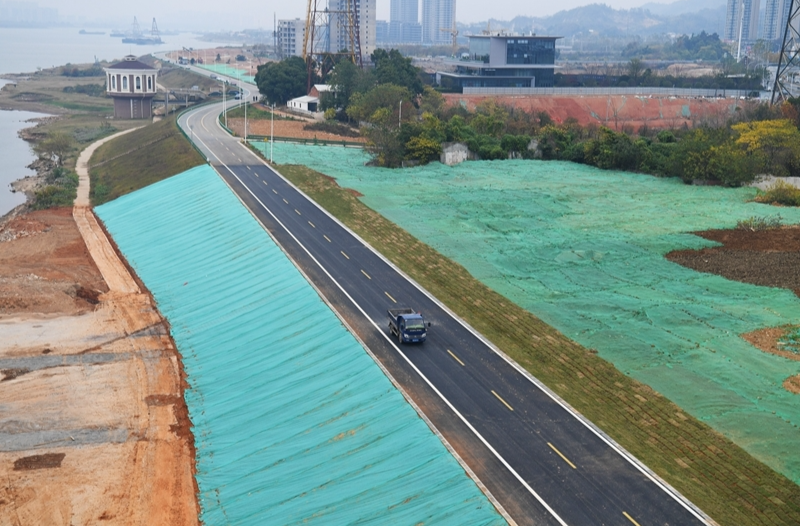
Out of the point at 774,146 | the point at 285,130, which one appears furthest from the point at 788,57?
the point at 285,130

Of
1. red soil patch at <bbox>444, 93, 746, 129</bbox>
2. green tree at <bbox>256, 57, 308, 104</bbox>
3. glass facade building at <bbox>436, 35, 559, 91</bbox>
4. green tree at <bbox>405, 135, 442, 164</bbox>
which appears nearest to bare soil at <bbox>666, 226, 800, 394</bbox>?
green tree at <bbox>405, 135, 442, 164</bbox>

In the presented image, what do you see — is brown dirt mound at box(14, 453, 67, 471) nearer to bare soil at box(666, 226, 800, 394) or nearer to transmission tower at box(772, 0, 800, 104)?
bare soil at box(666, 226, 800, 394)

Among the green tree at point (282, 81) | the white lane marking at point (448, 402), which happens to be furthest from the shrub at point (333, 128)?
the white lane marking at point (448, 402)

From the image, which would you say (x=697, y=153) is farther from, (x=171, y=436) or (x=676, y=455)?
(x=171, y=436)

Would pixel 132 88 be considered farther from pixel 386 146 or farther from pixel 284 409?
pixel 284 409

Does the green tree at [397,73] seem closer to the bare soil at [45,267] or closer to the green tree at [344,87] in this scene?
the green tree at [344,87]
